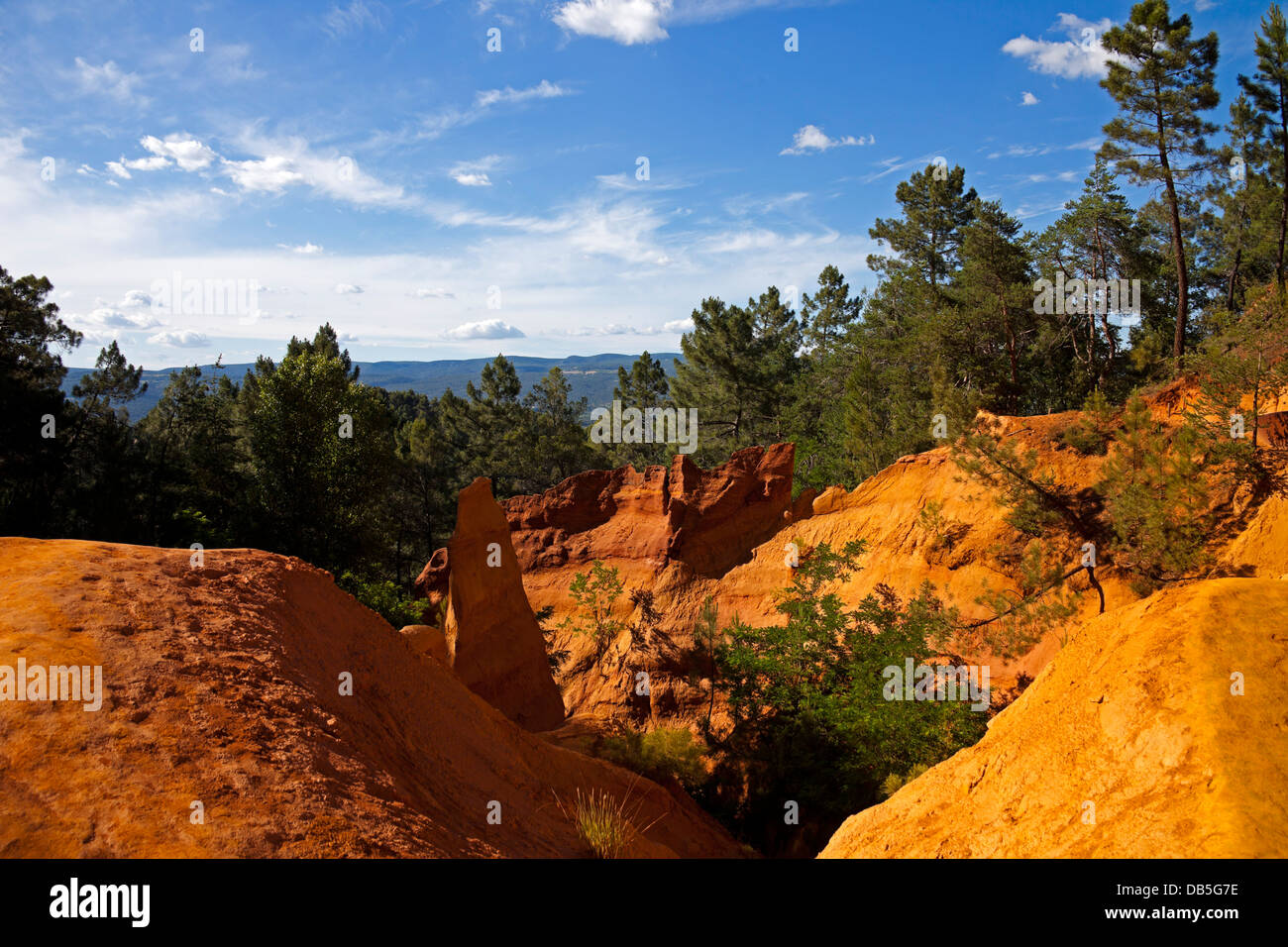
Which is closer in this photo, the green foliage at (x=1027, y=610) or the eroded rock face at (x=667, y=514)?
the green foliage at (x=1027, y=610)

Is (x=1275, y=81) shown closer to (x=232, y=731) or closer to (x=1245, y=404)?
(x=1245, y=404)

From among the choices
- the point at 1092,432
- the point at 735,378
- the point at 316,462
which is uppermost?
the point at 735,378

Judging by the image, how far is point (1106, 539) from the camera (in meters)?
16.6

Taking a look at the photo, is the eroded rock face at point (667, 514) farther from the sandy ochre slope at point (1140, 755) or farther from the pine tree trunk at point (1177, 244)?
the sandy ochre slope at point (1140, 755)

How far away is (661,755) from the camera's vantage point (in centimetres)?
1631

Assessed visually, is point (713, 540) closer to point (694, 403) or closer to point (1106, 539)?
point (1106, 539)

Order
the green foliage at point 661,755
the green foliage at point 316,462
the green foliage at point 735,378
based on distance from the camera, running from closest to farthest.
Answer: the green foliage at point 661,755 → the green foliage at point 316,462 → the green foliage at point 735,378

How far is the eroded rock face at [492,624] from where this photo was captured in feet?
56.9

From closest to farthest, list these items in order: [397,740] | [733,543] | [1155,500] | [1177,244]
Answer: [397,740], [1155,500], [1177,244], [733,543]

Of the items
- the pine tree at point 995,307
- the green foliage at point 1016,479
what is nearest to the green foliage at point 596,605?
the green foliage at point 1016,479

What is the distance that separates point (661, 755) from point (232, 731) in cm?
1285

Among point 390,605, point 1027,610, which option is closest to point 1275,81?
point 1027,610

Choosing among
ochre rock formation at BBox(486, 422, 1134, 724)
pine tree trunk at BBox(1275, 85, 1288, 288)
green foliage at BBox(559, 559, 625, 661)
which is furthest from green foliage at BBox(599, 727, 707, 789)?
pine tree trunk at BBox(1275, 85, 1288, 288)

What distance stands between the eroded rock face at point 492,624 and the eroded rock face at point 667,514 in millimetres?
7965
